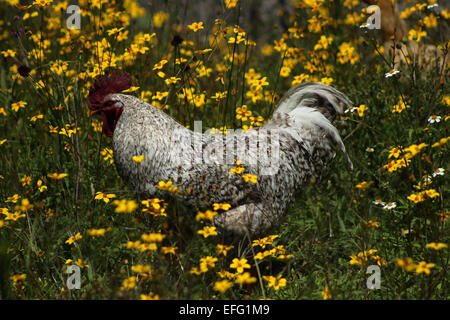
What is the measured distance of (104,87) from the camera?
390cm

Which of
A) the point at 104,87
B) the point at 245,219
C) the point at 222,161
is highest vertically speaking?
the point at 104,87

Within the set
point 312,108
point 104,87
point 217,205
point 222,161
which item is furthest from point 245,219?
point 104,87

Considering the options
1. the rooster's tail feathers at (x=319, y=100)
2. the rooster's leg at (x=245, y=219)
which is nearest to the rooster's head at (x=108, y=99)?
the rooster's leg at (x=245, y=219)

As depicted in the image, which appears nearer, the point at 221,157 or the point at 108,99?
the point at 221,157

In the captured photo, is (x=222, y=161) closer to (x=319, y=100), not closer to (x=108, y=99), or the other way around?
(x=108, y=99)

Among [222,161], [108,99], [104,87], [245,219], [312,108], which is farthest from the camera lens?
[312,108]

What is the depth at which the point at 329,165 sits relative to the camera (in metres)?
4.33

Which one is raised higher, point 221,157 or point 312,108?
point 312,108

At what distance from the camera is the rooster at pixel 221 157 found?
3473 mm

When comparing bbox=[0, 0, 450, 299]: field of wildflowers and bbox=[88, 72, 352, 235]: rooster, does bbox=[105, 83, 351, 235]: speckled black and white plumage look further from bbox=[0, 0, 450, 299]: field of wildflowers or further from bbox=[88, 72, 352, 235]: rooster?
bbox=[0, 0, 450, 299]: field of wildflowers

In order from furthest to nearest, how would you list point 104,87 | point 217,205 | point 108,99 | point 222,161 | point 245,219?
point 104,87, point 108,99, point 222,161, point 245,219, point 217,205

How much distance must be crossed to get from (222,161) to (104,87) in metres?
1.16
